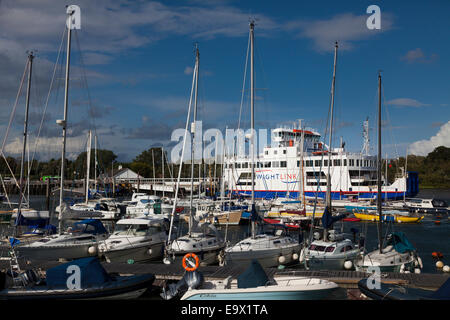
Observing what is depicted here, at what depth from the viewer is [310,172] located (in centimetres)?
6131


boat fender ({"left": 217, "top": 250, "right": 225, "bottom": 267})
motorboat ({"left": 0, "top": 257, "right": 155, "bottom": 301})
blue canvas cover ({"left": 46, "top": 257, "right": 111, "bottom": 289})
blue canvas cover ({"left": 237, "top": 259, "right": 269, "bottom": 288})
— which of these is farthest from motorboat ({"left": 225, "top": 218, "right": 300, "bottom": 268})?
blue canvas cover ({"left": 46, "top": 257, "right": 111, "bottom": 289})

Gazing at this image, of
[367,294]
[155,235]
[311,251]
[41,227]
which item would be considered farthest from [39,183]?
[367,294]

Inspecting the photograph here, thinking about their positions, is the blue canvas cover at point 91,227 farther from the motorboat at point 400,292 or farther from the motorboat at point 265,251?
the motorboat at point 400,292

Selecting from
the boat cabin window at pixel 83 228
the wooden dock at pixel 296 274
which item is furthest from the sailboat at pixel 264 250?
the boat cabin window at pixel 83 228

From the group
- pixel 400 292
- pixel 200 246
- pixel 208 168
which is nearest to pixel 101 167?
pixel 208 168

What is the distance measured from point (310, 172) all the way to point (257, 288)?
51.8 meters

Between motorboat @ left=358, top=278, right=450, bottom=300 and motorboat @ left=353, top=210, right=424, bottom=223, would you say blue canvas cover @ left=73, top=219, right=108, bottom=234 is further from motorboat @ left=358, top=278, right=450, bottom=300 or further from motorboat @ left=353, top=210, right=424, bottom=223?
motorboat @ left=353, top=210, right=424, bottom=223

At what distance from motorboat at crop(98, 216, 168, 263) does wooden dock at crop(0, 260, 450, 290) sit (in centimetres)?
301

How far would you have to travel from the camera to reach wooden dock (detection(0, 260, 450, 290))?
1454cm

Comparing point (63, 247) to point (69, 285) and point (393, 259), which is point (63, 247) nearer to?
point (69, 285)

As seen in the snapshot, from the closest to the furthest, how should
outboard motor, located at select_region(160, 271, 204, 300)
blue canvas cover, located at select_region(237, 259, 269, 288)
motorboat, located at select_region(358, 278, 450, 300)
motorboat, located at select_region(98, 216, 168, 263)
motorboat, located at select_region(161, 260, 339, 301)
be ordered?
1. motorboat, located at select_region(358, 278, 450, 300)
2. motorboat, located at select_region(161, 260, 339, 301)
3. blue canvas cover, located at select_region(237, 259, 269, 288)
4. outboard motor, located at select_region(160, 271, 204, 300)
5. motorboat, located at select_region(98, 216, 168, 263)

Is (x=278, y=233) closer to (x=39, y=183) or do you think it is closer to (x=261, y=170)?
(x=261, y=170)

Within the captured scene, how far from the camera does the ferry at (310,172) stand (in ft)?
190

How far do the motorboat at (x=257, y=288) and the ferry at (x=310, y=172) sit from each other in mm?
40453
